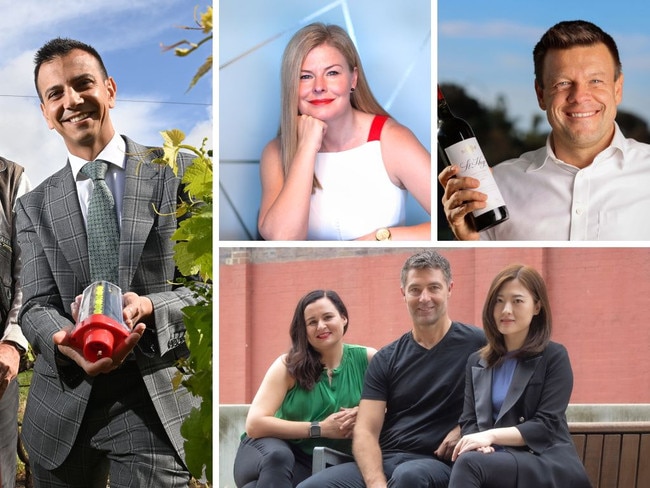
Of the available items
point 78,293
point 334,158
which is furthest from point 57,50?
point 334,158

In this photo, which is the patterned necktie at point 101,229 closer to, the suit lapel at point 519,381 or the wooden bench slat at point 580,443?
the suit lapel at point 519,381

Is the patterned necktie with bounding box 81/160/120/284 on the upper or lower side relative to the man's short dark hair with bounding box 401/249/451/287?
upper

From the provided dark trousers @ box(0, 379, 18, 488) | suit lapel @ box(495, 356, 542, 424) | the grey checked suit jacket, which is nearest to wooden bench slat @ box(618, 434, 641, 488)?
suit lapel @ box(495, 356, 542, 424)

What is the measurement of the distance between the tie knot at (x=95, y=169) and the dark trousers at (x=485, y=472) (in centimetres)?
172

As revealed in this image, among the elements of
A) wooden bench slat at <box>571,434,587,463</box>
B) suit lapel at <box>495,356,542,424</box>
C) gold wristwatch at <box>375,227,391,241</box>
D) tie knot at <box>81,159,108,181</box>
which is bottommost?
wooden bench slat at <box>571,434,587,463</box>

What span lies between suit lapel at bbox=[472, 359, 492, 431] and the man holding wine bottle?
0.44 meters

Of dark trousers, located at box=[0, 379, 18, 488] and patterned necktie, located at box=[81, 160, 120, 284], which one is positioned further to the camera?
dark trousers, located at box=[0, 379, 18, 488]

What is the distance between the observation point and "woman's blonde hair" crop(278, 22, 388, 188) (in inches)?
140

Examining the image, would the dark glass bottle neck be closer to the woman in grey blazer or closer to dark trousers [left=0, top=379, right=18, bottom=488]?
the woman in grey blazer

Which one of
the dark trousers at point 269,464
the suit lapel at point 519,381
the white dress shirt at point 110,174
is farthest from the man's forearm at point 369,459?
the white dress shirt at point 110,174

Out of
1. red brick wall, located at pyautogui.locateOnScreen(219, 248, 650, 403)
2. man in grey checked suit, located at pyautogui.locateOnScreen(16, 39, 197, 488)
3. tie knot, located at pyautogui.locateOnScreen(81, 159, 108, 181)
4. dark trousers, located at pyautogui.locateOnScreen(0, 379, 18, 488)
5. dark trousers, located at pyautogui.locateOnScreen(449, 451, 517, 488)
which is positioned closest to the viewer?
dark trousers, located at pyautogui.locateOnScreen(449, 451, 517, 488)

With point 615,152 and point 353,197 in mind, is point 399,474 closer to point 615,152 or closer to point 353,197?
point 353,197

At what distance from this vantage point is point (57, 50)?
13.6 feet

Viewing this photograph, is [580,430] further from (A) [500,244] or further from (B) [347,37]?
(B) [347,37]
